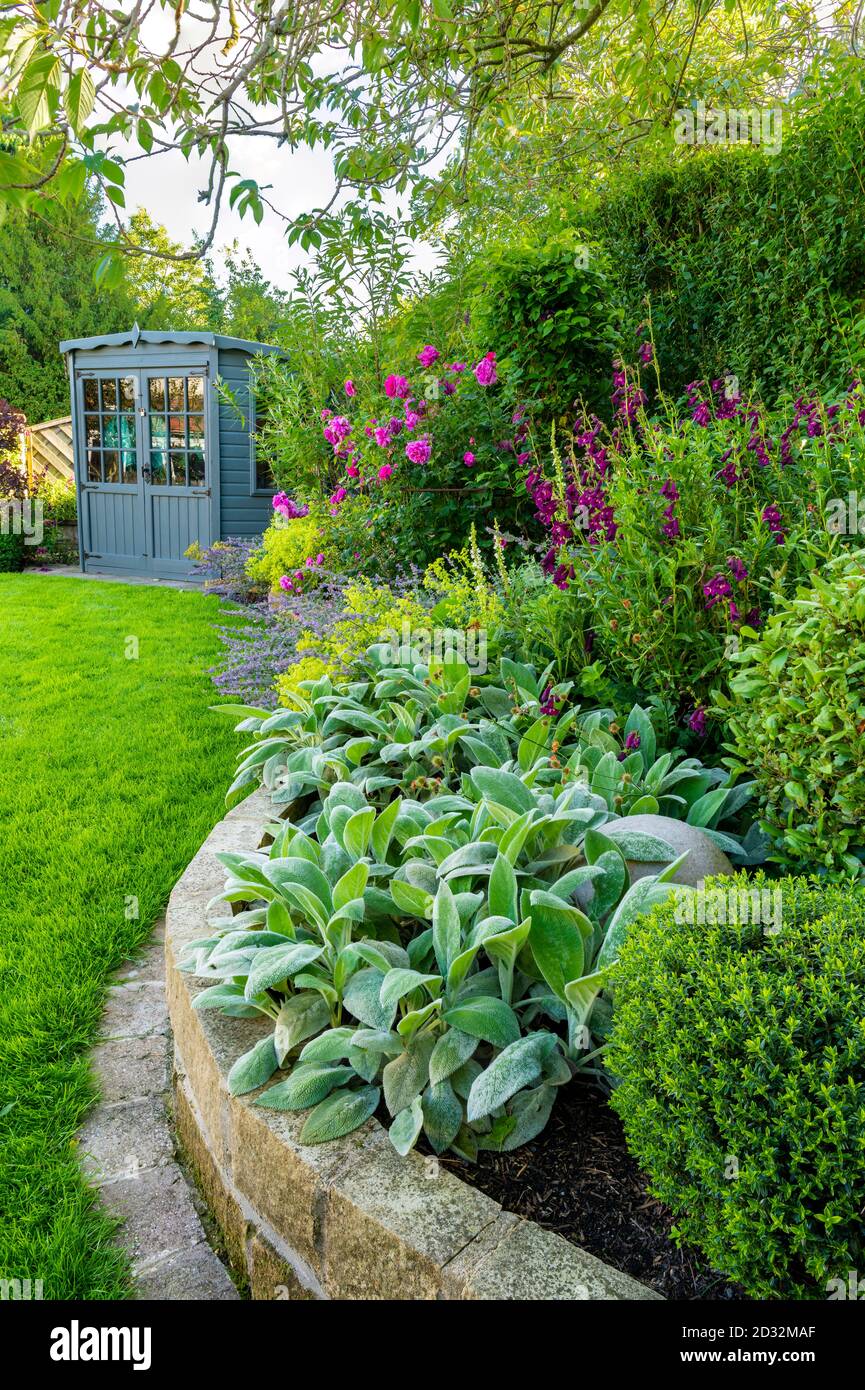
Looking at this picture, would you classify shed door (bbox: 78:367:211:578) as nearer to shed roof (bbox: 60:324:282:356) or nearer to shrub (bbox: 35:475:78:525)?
shed roof (bbox: 60:324:282:356)

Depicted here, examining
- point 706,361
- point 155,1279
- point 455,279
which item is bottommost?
point 155,1279

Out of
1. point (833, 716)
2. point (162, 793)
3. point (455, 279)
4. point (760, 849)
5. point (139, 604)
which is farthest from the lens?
point (139, 604)

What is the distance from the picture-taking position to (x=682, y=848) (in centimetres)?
197

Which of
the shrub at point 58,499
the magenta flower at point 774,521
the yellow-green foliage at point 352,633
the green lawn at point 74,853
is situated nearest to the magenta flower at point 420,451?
the yellow-green foliage at point 352,633

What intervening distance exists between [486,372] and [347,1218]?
13.6 ft

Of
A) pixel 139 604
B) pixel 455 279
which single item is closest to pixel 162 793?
pixel 455 279

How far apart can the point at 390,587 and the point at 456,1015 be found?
3436 millimetres

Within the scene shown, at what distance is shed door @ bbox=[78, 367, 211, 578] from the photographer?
1062 centimetres

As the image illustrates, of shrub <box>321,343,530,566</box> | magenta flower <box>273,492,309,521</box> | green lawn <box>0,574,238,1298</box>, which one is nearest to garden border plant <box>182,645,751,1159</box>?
green lawn <box>0,574,238,1298</box>

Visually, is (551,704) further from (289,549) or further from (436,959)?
(289,549)

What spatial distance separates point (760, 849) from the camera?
2131mm

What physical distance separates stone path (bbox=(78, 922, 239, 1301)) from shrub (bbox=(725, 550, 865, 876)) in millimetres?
1439

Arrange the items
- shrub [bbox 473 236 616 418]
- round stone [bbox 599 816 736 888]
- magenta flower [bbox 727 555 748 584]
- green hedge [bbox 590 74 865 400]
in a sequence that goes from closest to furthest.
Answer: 1. round stone [bbox 599 816 736 888]
2. magenta flower [bbox 727 555 748 584]
3. green hedge [bbox 590 74 865 400]
4. shrub [bbox 473 236 616 418]
